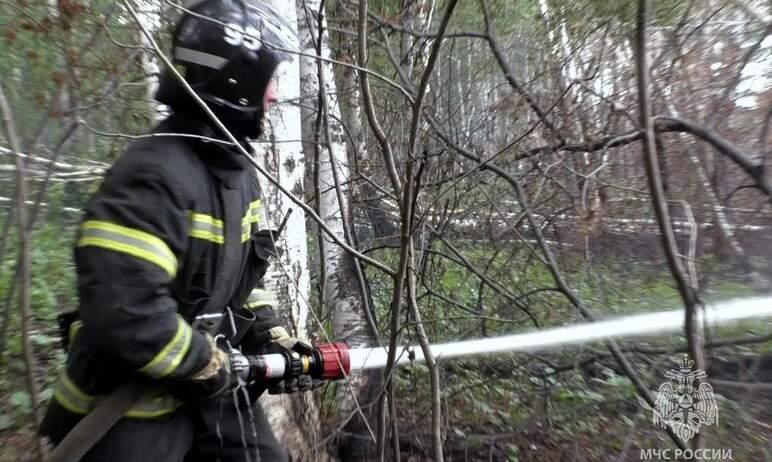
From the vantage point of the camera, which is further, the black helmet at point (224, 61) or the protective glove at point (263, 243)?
the protective glove at point (263, 243)

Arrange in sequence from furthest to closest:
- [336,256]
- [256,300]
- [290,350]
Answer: [336,256] → [256,300] → [290,350]

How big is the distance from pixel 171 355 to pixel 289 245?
4.29 feet

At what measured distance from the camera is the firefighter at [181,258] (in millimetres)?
1390

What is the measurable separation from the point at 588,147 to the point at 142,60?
295cm

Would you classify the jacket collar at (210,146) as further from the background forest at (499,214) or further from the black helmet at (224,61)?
the background forest at (499,214)

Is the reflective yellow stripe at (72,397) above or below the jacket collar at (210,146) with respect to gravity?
below

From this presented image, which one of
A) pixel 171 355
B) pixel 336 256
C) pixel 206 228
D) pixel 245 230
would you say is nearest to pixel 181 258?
pixel 206 228

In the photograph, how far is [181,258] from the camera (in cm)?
154

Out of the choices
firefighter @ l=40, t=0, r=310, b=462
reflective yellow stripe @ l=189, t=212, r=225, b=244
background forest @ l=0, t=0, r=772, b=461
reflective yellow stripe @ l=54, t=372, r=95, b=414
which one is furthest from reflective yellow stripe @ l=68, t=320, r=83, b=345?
background forest @ l=0, t=0, r=772, b=461

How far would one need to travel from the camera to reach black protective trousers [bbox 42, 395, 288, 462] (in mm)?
1615

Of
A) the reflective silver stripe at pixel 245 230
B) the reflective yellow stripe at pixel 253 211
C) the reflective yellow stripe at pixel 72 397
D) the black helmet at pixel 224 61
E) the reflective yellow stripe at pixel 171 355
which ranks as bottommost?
the reflective yellow stripe at pixel 72 397

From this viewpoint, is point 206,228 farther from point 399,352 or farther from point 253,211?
point 399,352

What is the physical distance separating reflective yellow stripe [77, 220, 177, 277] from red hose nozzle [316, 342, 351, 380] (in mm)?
802

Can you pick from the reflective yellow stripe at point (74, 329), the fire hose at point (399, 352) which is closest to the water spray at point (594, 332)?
the fire hose at point (399, 352)
